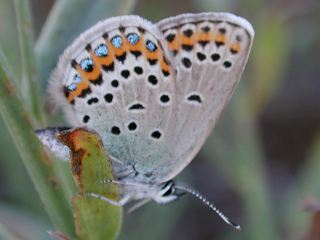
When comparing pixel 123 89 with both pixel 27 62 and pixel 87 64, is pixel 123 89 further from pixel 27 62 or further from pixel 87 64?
pixel 27 62

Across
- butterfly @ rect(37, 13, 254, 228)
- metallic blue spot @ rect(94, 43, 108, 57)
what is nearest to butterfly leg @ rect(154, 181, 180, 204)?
butterfly @ rect(37, 13, 254, 228)

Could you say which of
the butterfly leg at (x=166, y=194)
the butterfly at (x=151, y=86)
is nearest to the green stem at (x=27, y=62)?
the butterfly at (x=151, y=86)

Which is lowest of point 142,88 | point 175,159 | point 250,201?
point 250,201

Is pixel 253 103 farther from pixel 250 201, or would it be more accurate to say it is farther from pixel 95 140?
pixel 95 140

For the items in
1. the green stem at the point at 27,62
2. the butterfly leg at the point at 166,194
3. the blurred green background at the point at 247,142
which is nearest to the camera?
the green stem at the point at 27,62

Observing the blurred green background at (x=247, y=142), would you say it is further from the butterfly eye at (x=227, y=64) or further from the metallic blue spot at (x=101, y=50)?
the butterfly eye at (x=227, y=64)

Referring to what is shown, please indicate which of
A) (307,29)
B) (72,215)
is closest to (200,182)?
(307,29)

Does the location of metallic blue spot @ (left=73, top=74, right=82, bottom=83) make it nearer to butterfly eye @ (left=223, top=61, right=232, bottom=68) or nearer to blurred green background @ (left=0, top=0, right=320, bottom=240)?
blurred green background @ (left=0, top=0, right=320, bottom=240)
